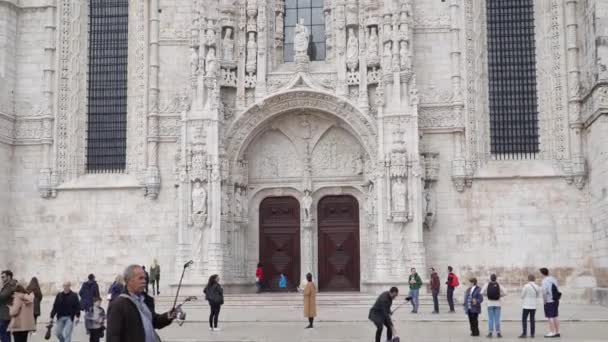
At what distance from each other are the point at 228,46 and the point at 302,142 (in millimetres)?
4792

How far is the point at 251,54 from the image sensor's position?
31.3 m

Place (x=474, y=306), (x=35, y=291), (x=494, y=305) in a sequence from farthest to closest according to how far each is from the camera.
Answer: (x=474, y=306), (x=494, y=305), (x=35, y=291)

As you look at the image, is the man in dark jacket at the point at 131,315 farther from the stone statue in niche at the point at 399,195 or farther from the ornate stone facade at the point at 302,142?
the stone statue in niche at the point at 399,195

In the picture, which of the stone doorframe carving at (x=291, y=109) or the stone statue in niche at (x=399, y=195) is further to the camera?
the stone doorframe carving at (x=291, y=109)

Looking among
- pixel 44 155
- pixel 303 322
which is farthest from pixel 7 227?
pixel 303 322

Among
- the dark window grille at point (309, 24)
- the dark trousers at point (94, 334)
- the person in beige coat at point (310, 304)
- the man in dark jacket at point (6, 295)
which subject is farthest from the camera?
the dark window grille at point (309, 24)

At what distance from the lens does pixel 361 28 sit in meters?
31.0

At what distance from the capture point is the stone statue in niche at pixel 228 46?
31.2 metres

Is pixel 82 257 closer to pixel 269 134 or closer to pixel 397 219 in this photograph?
pixel 269 134

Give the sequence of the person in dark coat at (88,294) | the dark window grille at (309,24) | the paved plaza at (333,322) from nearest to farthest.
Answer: the person in dark coat at (88,294), the paved plaza at (333,322), the dark window grille at (309,24)

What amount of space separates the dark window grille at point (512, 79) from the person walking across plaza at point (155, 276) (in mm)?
13640

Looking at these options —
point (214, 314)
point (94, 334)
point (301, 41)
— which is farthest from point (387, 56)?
point (94, 334)

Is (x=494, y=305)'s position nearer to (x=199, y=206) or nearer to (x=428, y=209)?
(x=428, y=209)

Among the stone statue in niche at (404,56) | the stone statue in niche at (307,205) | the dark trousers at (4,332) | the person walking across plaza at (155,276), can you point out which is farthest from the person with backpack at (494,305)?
the person walking across plaza at (155,276)
